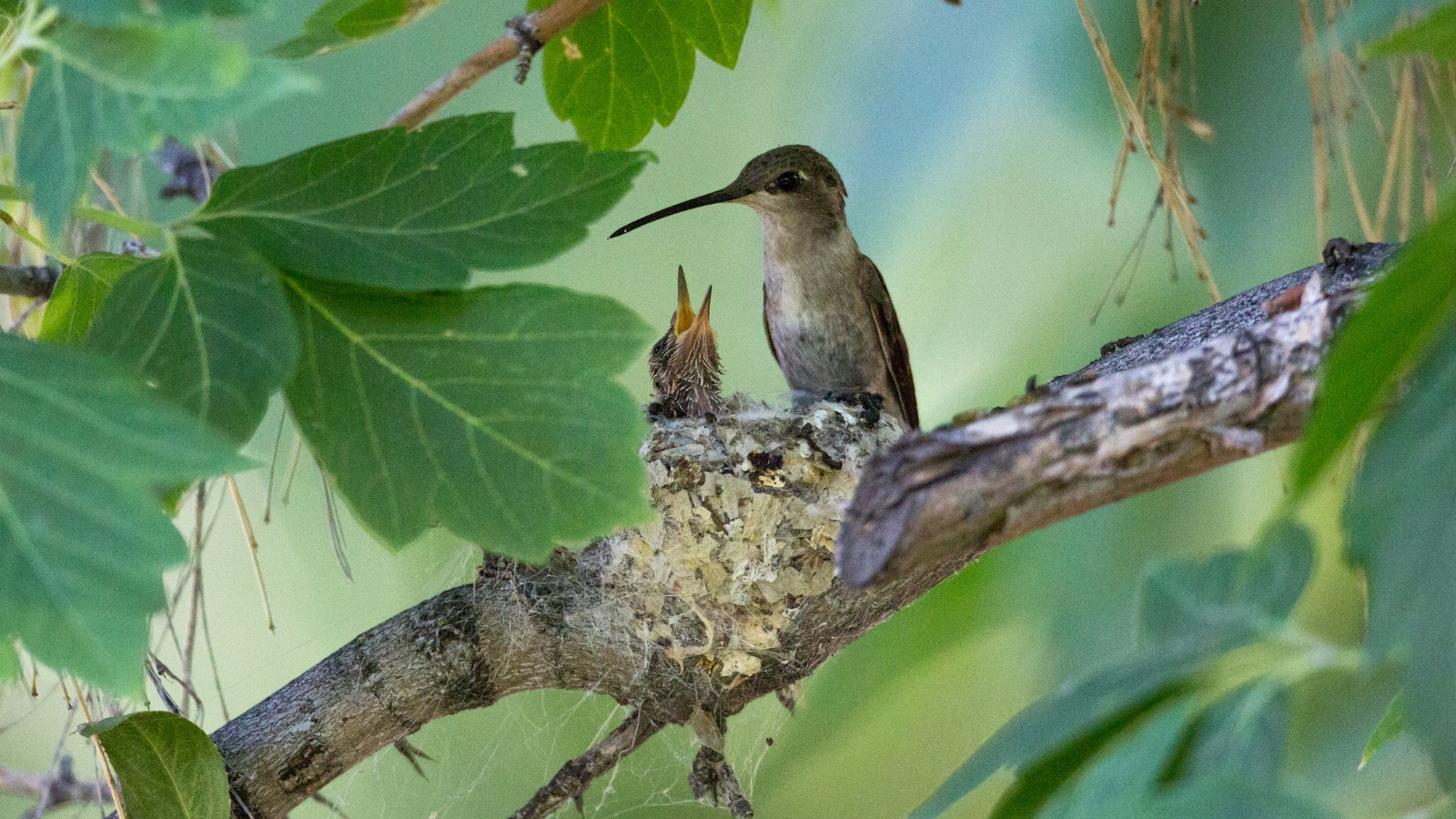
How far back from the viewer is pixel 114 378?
586 millimetres

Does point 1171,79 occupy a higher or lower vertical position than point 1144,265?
higher

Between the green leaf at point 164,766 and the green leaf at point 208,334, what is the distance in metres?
0.54

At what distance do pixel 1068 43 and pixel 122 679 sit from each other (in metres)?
2.43

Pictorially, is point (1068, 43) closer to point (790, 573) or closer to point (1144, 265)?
point (1144, 265)

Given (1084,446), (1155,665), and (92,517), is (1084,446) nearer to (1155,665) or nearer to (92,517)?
(1155,665)

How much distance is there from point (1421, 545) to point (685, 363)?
205 cm

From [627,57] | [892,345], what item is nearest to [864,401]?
[892,345]

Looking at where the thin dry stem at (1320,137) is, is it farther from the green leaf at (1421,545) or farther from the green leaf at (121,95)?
the green leaf at (121,95)

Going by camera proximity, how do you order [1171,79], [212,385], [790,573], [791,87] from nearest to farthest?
1. [212,385]
2. [1171,79]
3. [790,573]
4. [791,87]

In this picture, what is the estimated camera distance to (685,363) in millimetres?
2422

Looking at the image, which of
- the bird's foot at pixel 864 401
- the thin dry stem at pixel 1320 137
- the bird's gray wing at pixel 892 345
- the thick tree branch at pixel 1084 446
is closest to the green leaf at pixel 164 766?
the thick tree branch at pixel 1084 446

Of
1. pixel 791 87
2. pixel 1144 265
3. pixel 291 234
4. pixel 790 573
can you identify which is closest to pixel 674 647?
pixel 790 573

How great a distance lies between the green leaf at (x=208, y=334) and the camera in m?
0.68

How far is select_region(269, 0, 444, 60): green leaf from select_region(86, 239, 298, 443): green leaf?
1.46 ft
